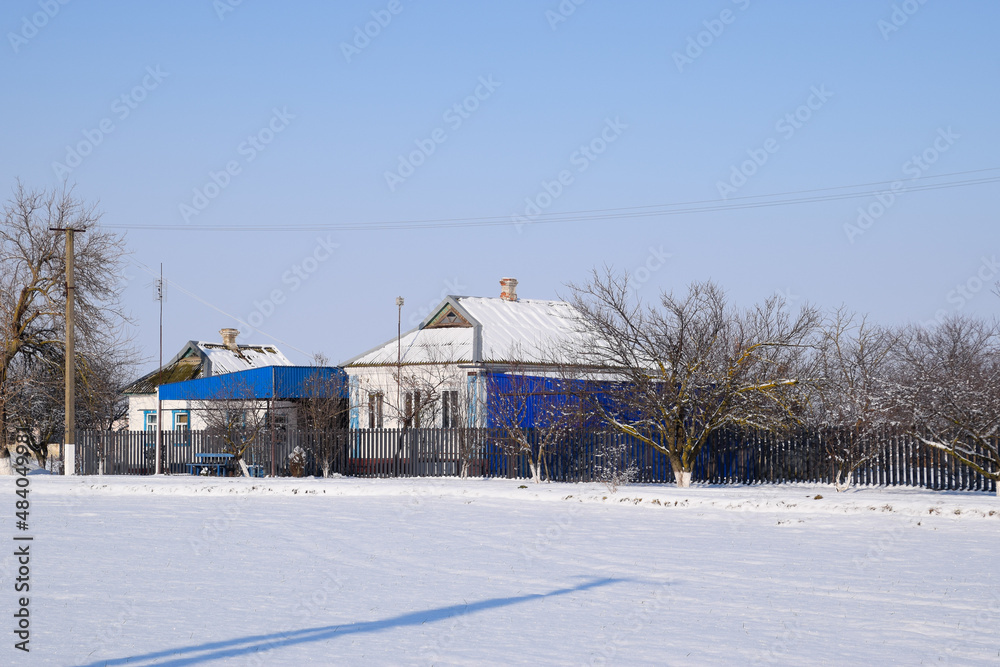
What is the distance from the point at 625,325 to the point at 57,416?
28896 mm

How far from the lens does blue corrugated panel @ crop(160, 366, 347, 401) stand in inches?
1521

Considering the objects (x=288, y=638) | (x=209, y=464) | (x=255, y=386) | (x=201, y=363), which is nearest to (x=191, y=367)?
(x=201, y=363)

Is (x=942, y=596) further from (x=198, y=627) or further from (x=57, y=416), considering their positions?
(x=57, y=416)

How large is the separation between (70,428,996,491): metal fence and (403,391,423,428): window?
6.13 m

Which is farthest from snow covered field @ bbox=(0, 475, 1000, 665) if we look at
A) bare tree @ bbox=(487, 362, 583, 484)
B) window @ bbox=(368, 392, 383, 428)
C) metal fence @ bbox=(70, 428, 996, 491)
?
window @ bbox=(368, 392, 383, 428)

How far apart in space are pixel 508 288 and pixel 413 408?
11.2m

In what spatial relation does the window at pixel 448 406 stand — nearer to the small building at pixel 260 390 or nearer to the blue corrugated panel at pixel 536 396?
the small building at pixel 260 390

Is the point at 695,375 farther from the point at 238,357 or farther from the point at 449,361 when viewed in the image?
the point at 238,357

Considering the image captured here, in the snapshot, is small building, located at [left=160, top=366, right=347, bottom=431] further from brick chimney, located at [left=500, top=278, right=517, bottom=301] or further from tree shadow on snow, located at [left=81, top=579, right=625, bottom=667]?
tree shadow on snow, located at [left=81, top=579, right=625, bottom=667]

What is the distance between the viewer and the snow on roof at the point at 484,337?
135 ft

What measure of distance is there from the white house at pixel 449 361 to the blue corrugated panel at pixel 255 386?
9.82 ft

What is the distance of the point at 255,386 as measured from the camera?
127 ft

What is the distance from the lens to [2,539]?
1535 cm

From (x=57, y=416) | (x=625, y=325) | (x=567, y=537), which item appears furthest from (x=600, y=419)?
(x=57, y=416)
